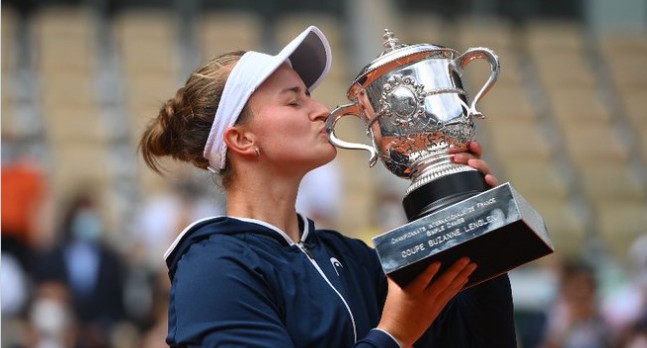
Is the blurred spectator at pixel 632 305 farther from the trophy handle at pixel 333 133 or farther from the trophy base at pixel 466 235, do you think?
the trophy base at pixel 466 235

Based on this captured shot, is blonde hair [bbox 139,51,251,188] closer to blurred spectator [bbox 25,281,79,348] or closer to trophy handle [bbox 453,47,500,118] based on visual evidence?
trophy handle [bbox 453,47,500,118]

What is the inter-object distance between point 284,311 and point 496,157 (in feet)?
20.4

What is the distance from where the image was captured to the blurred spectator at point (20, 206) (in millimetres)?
6293

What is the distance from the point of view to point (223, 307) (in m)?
2.23

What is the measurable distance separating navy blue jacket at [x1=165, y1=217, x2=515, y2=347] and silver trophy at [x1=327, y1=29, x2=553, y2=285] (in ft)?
0.51

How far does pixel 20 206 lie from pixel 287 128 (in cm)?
414

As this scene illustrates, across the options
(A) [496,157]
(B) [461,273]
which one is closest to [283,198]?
(B) [461,273]

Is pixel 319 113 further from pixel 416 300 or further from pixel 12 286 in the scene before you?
pixel 12 286

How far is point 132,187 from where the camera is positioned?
7.86m

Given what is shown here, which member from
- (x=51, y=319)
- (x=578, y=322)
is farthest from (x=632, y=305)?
(x=51, y=319)

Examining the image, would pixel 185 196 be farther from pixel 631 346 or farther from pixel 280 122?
pixel 280 122

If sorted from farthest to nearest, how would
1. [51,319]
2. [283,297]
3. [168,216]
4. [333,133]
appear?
[168,216] < [51,319] < [333,133] < [283,297]

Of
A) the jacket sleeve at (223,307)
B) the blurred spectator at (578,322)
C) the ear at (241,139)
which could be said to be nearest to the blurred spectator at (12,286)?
the blurred spectator at (578,322)

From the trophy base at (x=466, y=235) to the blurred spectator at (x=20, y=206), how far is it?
14.0 feet
